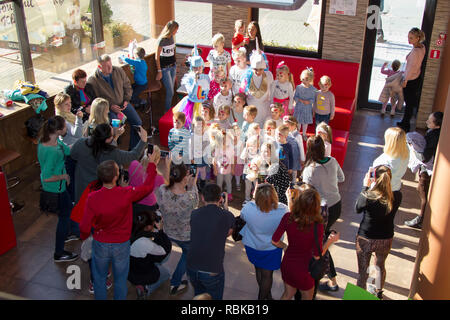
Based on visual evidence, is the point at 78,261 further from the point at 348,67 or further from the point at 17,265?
the point at 348,67

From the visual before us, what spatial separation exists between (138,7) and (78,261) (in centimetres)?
783

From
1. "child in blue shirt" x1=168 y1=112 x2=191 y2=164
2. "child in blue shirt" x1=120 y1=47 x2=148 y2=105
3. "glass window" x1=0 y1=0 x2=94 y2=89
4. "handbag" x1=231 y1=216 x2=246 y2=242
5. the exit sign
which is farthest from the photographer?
the exit sign

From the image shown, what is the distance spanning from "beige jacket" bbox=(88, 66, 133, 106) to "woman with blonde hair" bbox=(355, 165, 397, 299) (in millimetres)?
3897

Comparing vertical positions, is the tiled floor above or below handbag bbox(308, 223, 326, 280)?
below

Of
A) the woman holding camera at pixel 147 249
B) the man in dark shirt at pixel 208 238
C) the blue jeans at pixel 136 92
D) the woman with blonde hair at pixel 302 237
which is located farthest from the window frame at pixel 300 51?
the man in dark shirt at pixel 208 238

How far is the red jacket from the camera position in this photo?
425 centimetres

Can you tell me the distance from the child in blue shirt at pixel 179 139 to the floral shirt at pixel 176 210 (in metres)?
1.48

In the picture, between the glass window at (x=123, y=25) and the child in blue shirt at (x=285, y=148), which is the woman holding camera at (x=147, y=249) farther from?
the glass window at (x=123, y=25)

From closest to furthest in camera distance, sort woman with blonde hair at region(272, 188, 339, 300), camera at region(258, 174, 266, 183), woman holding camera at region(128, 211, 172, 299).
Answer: woman with blonde hair at region(272, 188, 339, 300)
woman holding camera at region(128, 211, 172, 299)
camera at region(258, 174, 266, 183)

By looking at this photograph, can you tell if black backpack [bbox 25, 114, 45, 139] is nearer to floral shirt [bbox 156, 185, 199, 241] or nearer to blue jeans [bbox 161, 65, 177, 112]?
floral shirt [bbox 156, 185, 199, 241]

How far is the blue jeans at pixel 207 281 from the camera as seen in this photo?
4.27 meters

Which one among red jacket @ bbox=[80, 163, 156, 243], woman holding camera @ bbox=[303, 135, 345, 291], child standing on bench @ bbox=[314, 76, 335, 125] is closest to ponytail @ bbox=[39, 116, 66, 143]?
red jacket @ bbox=[80, 163, 156, 243]

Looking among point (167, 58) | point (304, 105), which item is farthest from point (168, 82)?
point (304, 105)
